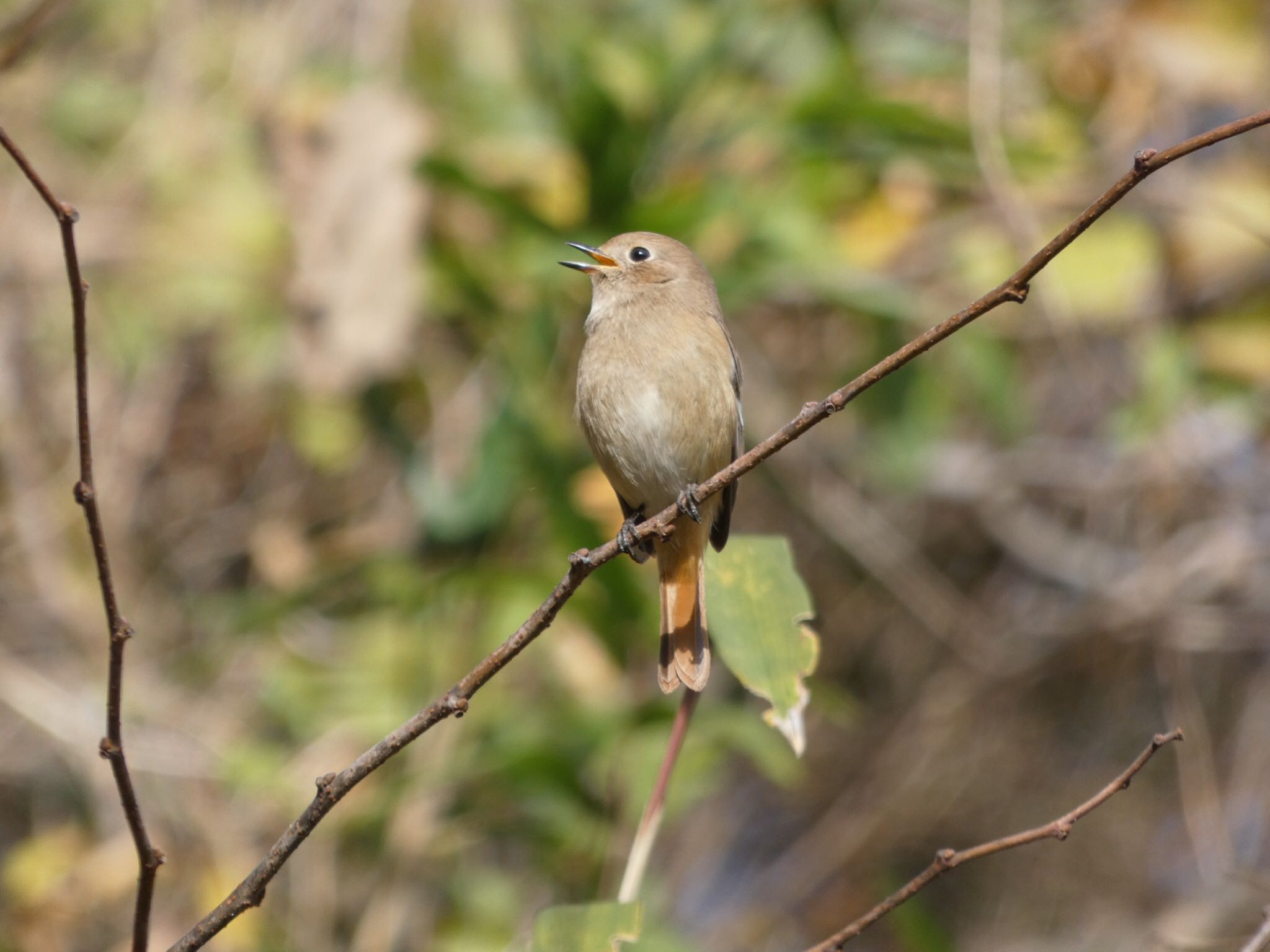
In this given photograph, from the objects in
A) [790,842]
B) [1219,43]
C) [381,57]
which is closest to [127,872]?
[790,842]

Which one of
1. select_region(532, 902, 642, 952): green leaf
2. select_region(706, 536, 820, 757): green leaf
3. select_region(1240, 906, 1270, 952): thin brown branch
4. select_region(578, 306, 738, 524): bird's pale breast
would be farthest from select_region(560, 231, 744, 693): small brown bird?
select_region(1240, 906, 1270, 952): thin brown branch

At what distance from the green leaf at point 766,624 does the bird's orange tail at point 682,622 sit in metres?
0.20

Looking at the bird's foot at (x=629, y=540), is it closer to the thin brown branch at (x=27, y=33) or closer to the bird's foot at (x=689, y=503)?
the bird's foot at (x=689, y=503)

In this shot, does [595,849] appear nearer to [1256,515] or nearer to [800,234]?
[800,234]

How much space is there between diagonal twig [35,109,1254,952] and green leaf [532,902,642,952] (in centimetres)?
47

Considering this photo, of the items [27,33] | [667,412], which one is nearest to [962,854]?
[667,412]

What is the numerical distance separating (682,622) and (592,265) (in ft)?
3.52

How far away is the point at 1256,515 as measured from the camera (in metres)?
4.98

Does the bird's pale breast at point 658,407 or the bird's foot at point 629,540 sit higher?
the bird's pale breast at point 658,407

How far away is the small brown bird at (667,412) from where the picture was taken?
326 centimetres

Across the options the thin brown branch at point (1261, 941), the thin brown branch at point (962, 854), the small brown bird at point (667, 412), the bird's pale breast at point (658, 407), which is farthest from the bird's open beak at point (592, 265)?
the thin brown branch at point (1261, 941)

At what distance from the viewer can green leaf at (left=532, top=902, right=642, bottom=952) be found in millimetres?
2078

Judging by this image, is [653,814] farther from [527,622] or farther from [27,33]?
[27,33]

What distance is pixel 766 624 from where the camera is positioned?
7.77ft
